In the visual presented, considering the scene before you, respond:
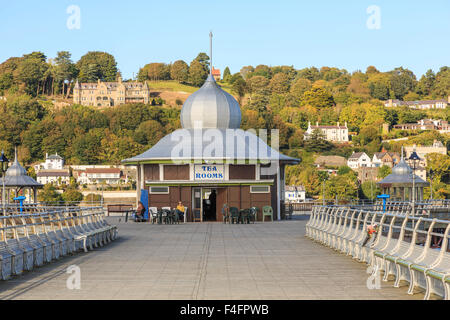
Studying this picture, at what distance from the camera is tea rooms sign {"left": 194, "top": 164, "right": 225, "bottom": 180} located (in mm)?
44625

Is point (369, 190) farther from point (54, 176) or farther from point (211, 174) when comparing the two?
point (211, 174)

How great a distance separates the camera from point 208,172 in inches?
1759

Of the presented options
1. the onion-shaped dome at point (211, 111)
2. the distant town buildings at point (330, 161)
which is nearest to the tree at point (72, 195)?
the distant town buildings at point (330, 161)

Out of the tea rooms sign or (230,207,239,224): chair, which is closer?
(230,207,239,224): chair

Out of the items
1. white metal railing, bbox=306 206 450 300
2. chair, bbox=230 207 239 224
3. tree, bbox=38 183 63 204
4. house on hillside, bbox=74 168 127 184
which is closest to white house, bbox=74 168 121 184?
house on hillside, bbox=74 168 127 184

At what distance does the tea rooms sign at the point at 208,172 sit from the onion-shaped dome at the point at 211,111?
5989 millimetres

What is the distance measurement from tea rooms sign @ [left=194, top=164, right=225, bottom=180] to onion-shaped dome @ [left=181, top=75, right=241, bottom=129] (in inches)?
236

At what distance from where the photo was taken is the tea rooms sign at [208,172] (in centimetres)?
4462

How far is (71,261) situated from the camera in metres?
19.8

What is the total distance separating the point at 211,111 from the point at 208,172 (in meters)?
6.64

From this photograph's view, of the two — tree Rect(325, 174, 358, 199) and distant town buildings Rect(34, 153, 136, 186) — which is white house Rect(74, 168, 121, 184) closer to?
distant town buildings Rect(34, 153, 136, 186)
